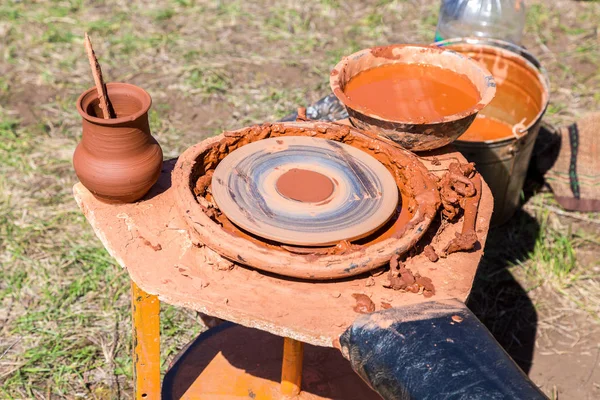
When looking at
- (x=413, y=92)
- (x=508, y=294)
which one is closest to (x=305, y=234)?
(x=413, y=92)

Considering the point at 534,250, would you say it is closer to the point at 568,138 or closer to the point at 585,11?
the point at 568,138

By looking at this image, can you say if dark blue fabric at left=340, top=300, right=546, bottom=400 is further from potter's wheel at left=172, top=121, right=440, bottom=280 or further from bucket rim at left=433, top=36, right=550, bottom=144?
bucket rim at left=433, top=36, right=550, bottom=144

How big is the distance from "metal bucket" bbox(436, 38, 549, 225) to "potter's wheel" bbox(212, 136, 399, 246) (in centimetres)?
143

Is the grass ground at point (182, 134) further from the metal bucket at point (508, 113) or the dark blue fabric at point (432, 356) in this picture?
the dark blue fabric at point (432, 356)

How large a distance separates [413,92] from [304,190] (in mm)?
889

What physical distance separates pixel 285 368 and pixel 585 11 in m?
5.78

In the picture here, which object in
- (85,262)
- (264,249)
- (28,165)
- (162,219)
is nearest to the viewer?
(264,249)

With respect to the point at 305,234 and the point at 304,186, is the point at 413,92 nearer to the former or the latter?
the point at 304,186

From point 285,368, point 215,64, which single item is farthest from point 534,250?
point 215,64

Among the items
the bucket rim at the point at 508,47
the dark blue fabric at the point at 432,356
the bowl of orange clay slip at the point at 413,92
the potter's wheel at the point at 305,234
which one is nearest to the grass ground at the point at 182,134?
the bucket rim at the point at 508,47

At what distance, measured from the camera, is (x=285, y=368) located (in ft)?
10.4

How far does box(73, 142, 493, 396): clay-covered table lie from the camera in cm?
237

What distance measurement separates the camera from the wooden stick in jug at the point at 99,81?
2526mm

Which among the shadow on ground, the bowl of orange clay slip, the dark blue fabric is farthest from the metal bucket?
the dark blue fabric
